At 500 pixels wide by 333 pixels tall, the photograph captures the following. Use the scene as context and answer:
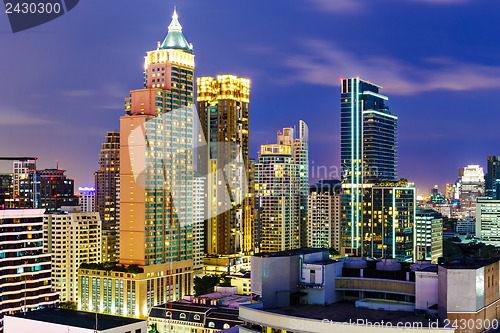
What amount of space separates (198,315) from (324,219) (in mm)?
50891

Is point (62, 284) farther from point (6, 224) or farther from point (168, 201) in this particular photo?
point (6, 224)

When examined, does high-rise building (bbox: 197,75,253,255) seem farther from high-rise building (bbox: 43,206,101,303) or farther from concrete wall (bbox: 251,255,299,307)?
concrete wall (bbox: 251,255,299,307)

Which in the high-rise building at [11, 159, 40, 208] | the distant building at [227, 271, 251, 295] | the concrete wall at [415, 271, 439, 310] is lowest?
the distant building at [227, 271, 251, 295]

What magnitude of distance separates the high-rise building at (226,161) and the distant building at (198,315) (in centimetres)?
3461

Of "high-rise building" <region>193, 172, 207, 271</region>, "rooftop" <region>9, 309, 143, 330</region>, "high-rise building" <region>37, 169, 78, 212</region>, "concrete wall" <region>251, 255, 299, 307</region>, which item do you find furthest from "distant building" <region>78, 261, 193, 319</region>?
"high-rise building" <region>37, 169, 78, 212</region>

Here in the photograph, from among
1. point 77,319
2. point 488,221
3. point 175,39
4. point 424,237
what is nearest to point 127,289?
point 77,319

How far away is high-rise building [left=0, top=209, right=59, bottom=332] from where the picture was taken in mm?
42625

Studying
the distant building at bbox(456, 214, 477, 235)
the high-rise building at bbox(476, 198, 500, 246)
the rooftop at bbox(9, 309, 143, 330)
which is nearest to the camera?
the rooftop at bbox(9, 309, 143, 330)

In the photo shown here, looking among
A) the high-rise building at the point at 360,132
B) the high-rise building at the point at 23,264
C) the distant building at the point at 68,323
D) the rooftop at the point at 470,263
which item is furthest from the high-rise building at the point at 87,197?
the rooftop at the point at 470,263

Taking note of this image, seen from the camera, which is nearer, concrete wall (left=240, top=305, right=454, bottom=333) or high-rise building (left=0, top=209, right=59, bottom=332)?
concrete wall (left=240, top=305, right=454, bottom=333)

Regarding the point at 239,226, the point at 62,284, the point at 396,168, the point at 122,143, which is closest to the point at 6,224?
the point at 122,143

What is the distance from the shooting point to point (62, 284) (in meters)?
67.4

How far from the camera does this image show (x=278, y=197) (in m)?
96.7

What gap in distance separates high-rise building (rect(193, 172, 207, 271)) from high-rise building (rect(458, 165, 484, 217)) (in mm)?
87799
